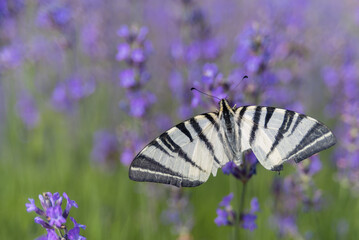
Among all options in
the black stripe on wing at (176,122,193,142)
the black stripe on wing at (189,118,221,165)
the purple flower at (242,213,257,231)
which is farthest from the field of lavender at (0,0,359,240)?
the black stripe on wing at (176,122,193,142)

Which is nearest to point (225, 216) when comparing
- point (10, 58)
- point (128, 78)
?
point (128, 78)

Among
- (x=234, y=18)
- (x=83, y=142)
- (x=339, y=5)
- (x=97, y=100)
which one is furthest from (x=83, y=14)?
(x=339, y=5)

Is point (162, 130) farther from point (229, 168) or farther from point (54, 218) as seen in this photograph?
point (54, 218)

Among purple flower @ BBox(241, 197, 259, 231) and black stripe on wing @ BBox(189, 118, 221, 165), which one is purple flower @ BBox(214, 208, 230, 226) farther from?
black stripe on wing @ BBox(189, 118, 221, 165)

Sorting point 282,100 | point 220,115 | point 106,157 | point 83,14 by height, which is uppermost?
point 83,14

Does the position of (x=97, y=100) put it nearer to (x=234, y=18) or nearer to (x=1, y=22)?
(x=1, y=22)

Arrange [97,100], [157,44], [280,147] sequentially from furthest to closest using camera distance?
[157,44] → [97,100] → [280,147]

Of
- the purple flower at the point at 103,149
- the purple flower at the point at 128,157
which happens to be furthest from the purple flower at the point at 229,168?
the purple flower at the point at 103,149
